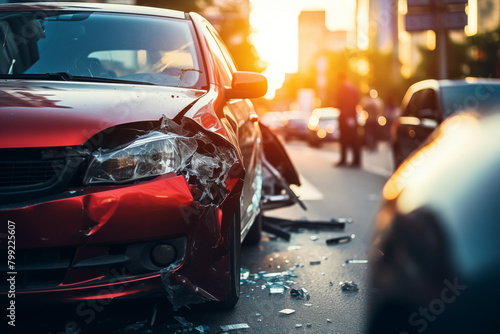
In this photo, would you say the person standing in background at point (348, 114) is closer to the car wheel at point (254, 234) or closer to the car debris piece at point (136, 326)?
the car wheel at point (254, 234)

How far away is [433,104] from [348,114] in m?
6.39

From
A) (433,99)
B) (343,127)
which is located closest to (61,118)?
(433,99)

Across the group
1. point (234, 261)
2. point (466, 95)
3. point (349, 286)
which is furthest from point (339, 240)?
point (466, 95)

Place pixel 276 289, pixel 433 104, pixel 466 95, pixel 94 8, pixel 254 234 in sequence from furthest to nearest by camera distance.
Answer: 1. pixel 433 104
2. pixel 466 95
3. pixel 254 234
4. pixel 94 8
5. pixel 276 289

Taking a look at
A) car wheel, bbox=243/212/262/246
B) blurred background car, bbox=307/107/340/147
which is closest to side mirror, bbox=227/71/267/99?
car wheel, bbox=243/212/262/246

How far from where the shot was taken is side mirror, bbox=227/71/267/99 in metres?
4.67

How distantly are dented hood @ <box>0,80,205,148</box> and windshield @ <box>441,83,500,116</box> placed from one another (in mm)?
6285

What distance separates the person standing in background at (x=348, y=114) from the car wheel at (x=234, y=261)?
12.6 metres

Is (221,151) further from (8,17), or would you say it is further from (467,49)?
(467,49)

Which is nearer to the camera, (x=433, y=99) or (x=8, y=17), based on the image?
(x=8, y=17)

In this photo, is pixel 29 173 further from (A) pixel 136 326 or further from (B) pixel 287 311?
(B) pixel 287 311

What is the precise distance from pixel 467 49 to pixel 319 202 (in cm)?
4482

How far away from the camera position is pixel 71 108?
3.57 m

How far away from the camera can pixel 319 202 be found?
967 cm
